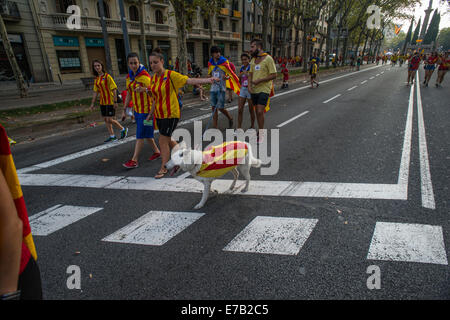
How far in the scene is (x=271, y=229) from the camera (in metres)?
3.20

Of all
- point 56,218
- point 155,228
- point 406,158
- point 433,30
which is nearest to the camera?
point 155,228

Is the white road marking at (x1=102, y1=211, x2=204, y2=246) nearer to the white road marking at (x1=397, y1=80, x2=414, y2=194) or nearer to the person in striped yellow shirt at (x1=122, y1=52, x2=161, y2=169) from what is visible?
the person in striped yellow shirt at (x1=122, y1=52, x2=161, y2=169)

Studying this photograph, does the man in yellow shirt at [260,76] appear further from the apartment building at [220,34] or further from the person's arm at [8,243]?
the apartment building at [220,34]

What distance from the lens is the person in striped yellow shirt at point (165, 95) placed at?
4.50 metres

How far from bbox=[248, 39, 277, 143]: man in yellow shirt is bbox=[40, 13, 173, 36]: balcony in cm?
2711

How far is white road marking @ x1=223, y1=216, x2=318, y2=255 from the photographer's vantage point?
9.35 ft

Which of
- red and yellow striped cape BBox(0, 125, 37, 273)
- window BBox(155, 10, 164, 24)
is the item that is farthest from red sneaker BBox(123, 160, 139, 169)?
window BBox(155, 10, 164, 24)

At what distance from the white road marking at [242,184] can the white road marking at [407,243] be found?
0.78 metres

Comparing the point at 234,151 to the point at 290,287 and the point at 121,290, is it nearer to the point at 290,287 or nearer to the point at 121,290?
the point at 290,287

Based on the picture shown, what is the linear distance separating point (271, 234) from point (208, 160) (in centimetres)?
124

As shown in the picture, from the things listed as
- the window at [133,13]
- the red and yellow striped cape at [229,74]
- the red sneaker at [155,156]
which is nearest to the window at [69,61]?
the window at [133,13]

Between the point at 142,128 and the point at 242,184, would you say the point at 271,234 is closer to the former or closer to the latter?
the point at 242,184

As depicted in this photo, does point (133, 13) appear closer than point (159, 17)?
Yes

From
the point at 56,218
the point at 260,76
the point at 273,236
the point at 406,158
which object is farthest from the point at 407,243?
the point at 260,76
